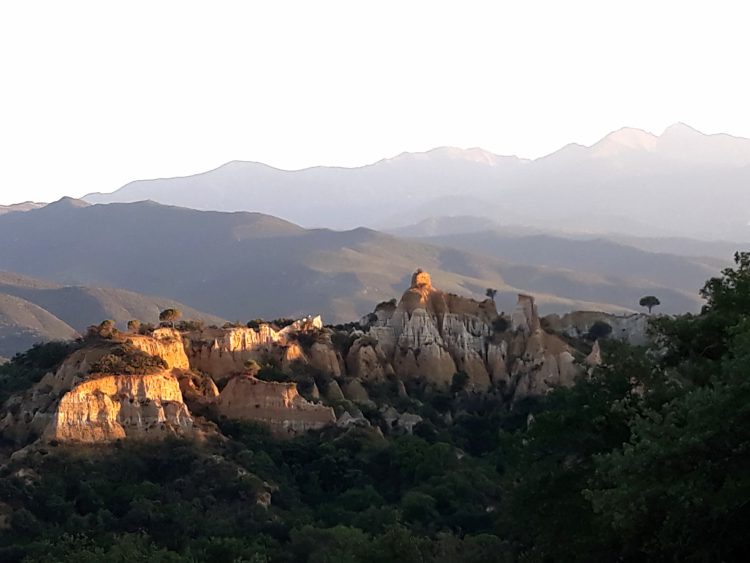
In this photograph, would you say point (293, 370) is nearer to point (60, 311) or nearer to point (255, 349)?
point (255, 349)

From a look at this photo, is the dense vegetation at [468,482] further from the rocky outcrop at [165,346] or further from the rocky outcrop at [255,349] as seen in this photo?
the rocky outcrop at [165,346]

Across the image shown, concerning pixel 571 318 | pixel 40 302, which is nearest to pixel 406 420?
pixel 571 318

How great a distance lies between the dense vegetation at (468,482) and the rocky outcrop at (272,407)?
125cm

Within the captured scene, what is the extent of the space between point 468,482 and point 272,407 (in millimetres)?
11683

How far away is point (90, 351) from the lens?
51.0m

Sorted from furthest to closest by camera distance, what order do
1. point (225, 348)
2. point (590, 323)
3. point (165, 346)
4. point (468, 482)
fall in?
point (590, 323), point (225, 348), point (165, 346), point (468, 482)

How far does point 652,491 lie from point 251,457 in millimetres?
34139

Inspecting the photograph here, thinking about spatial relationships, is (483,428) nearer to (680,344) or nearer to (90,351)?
(90,351)

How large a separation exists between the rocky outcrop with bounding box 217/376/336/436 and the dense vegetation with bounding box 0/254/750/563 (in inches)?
49.2

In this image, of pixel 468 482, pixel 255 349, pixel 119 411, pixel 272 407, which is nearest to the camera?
pixel 119 411

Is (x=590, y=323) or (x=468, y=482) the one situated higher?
(x=590, y=323)

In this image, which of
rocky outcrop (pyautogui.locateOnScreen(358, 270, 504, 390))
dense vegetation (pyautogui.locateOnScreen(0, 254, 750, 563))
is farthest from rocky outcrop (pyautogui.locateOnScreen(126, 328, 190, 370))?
rocky outcrop (pyautogui.locateOnScreen(358, 270, 504, 390))

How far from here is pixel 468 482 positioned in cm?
4750

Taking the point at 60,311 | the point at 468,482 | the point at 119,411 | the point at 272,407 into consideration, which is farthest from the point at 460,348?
the point at 60,311
